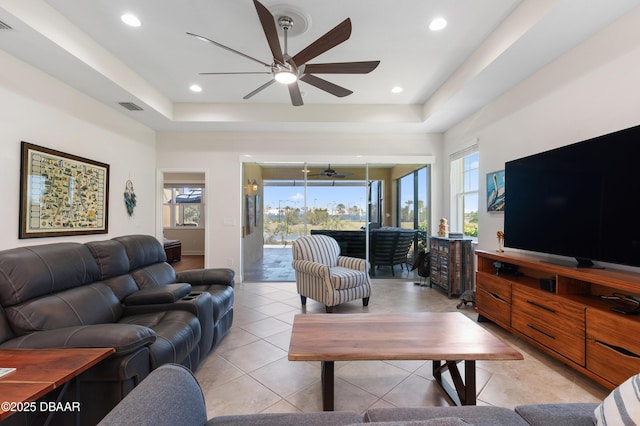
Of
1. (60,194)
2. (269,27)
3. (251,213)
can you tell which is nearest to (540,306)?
(269,27)

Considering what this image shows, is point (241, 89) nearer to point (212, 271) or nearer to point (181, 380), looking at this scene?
point (212, 271)

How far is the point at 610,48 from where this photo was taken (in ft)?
7.59

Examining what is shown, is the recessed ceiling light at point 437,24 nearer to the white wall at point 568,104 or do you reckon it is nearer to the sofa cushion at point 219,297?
the white wall at point 568,104

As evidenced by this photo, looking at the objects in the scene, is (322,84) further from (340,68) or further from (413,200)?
(413,200)

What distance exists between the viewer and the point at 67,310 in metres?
1.85

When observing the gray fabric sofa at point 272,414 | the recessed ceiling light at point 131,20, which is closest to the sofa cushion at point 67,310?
the gray fabric sofa at point 272,414

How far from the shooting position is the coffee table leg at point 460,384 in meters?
1.78

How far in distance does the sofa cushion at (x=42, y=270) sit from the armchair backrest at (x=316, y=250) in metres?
2.26

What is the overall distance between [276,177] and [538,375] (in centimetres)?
484

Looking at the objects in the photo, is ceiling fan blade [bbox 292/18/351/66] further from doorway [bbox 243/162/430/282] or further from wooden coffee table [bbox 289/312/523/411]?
doorway [bbox 243/162/430/282]

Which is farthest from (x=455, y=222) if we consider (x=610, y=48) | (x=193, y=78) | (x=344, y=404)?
(x=193, y=78)

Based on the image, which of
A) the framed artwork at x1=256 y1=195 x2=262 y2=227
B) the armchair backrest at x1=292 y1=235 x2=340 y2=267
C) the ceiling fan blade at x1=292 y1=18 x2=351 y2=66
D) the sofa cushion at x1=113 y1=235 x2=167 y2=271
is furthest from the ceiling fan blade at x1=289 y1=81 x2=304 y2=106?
the framed artwork at x1=256 y1=195 x2=262 y2=227

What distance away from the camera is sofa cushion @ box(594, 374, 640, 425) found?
31.9 inches

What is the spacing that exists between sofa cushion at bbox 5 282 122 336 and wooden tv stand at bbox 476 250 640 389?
3488 millimetres
